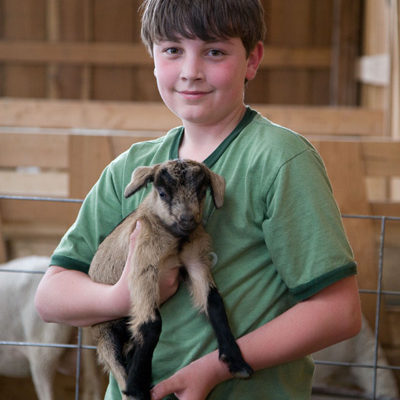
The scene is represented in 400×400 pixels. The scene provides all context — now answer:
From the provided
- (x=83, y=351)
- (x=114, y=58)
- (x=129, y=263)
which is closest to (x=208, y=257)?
(x=129, y=263)

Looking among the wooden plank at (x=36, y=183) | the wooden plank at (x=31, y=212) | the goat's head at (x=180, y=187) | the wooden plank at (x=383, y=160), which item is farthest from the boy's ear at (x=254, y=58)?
the wooden plank at (x=36, y=183)

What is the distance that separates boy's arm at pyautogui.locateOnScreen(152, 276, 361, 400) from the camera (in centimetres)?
125

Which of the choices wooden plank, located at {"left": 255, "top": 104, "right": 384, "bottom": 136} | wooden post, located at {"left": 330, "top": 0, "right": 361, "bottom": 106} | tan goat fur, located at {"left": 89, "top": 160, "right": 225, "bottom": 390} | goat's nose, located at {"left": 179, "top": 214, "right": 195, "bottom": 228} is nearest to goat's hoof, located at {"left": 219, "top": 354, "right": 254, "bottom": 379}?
tan goat fur, located at {"left": 89, "top": 160, "right": 225, "bottom": 390}

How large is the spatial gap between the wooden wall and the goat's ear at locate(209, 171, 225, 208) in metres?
7.08

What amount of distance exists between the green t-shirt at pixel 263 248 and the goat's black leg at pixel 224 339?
36 mm

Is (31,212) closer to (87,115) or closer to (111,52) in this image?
(87,115)

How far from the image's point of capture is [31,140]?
3072 mm

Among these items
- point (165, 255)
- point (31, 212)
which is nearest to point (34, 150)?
point (31, 212)

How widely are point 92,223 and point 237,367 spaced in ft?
1.58

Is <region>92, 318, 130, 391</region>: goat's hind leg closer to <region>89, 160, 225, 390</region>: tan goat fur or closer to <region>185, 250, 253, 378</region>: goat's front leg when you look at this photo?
<region>89, 160, 225, 390</region>: tan goat fur

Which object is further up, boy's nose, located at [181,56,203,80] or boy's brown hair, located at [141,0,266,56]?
boy's brown hair, located at [141,0,266,56]

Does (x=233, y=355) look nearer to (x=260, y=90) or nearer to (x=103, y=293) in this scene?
(x=103, y=293)

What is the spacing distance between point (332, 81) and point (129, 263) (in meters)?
7.22

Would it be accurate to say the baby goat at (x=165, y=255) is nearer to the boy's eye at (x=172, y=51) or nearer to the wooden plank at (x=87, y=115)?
the boy's eye at (x=172, y=51)
